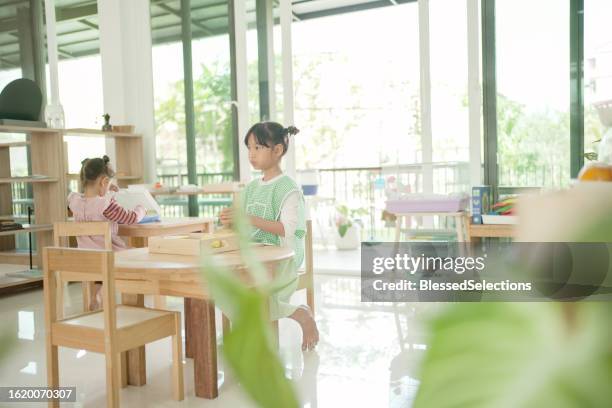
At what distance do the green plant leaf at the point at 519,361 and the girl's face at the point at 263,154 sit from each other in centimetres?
262

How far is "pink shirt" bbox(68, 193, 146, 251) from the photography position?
3410mm

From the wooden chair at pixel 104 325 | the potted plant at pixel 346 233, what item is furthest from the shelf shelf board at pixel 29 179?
the potted plant at pixel 346 233

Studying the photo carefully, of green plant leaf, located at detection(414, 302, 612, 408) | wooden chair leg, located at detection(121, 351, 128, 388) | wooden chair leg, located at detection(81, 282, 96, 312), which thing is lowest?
wooden chair leg, located at detection(121, 351, 128, 388)

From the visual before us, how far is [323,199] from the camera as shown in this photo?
7090 millimetres

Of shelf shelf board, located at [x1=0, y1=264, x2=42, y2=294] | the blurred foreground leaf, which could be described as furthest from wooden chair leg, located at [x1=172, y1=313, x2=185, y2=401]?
shelf shelf board, located at [x1=0, y1=264, x2=42, y2=294]

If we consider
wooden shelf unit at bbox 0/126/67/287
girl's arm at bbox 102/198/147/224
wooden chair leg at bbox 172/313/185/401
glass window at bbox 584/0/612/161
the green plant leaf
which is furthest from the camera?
wooden shelf unit at bbox 0/126/67/287

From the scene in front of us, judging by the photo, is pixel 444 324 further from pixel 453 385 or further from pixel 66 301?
pixel 66 301

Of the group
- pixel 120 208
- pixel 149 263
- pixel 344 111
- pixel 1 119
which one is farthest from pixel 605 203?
pixel 344 111

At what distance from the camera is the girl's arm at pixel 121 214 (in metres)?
3.40

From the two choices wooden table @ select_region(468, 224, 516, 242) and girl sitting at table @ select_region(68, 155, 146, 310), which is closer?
girl sitting at table @ select_region(68, 155, 146, 310)

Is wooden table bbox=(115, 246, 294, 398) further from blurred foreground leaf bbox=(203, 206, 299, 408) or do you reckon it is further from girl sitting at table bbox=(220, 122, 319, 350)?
blurred foreground leaf bbox=(203, 206, 299, 408)

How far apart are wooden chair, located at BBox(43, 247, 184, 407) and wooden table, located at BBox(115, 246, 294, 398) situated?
0.09 m

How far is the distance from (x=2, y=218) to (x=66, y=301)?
1288 millimetres

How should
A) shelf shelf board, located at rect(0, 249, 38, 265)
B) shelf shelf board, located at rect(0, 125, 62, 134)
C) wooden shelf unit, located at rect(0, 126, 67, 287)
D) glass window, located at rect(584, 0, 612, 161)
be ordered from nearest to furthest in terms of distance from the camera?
glass window, located at rect(584, 0, 612, 161) < shelf shelf board, located at rect(0, 125, 62, 134) < wooden shelf unit, located at rect(0, 126, 67, 287) < shelf shelf board, located at rect(0, 249, 38, 265)
